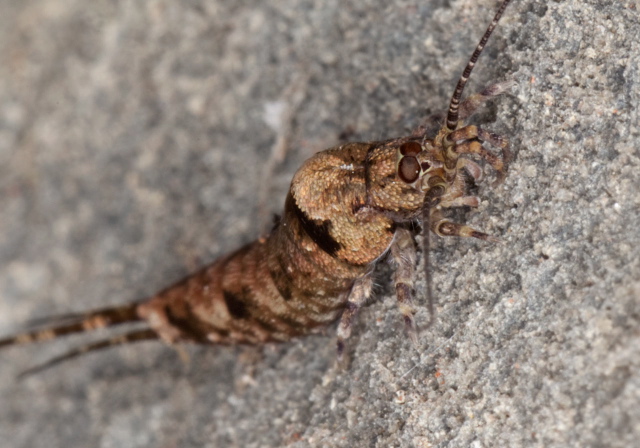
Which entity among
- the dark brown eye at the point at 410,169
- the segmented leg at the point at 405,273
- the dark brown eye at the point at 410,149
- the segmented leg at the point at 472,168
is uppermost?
the dark brown eye at the point at 410,149

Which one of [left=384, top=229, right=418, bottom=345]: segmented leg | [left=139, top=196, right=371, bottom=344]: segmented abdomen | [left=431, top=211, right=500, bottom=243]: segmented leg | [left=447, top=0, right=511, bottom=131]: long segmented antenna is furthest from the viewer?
[left=139, top=196, right=371, bottom=344]: segmented abdomen

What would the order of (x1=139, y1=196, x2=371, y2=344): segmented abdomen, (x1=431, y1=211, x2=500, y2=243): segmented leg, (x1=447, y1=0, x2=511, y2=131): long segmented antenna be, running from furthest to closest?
(x1=139, y1=196, x2=371, y2=344): segmented abdomen → (x1=431, y1=211, x2=500, y2=243): segmented leg → (x1=447, y1=0, x2=511, y2=131): long segmented antenna

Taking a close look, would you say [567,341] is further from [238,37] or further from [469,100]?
[238,37]

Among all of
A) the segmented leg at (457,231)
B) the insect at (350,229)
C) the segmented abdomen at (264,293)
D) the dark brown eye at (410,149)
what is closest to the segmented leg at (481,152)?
the insect at (350,229)

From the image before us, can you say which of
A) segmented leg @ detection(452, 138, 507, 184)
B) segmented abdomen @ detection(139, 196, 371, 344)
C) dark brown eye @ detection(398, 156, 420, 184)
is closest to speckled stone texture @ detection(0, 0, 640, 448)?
segmented leg @ detection(452, 138, 507, 184)

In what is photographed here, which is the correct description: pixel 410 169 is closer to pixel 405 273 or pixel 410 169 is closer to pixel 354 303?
pixel 405 273

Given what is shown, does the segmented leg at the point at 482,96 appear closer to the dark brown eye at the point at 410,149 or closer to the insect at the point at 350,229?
the insect at the point at 350,229

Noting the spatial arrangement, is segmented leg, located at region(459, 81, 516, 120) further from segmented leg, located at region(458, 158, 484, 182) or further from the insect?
segmented leg, located at region(458, 158, 484, 182)
